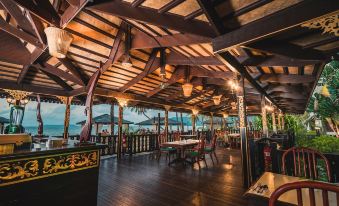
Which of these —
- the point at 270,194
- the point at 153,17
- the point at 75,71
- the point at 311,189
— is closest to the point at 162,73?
the point at 153,17

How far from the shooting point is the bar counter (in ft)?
6.36

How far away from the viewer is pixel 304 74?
4.74 m

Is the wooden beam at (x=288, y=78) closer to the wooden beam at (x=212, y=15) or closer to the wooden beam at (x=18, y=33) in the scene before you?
the wooden beam at (x=212, y=15)

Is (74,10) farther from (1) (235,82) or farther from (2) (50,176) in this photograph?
(1) (235,82)

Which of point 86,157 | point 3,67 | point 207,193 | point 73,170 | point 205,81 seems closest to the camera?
point 73,170

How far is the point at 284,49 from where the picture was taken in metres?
2.77

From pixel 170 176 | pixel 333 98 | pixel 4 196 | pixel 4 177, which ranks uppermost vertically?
pixel 333 98

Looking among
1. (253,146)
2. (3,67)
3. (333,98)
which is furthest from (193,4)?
(333,98)

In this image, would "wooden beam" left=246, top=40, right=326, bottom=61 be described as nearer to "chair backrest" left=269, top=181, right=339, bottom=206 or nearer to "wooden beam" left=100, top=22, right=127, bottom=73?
"chair backrest" left=269, top=181, right=339, bottom=206

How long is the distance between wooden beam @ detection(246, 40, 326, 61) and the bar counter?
10.3ft

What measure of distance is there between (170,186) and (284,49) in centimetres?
347

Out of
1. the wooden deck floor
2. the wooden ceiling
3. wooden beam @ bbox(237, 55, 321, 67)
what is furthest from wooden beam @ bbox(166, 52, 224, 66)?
the wooden deck floor

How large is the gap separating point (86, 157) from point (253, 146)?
3827 mm

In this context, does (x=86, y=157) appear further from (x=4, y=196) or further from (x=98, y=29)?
(x=98, y=29)
